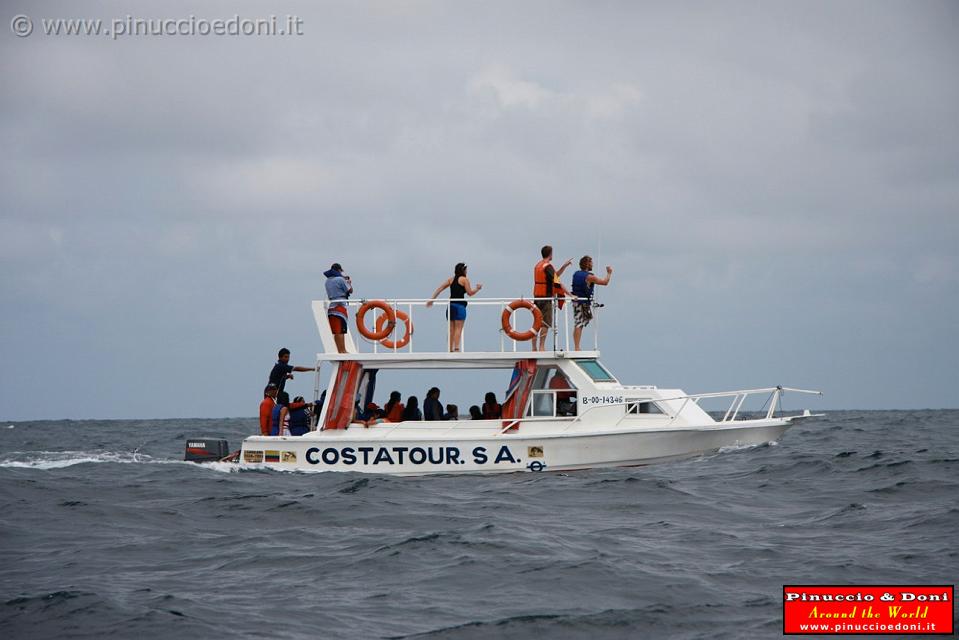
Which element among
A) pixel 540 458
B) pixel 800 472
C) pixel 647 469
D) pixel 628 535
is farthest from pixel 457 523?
pixel 800 472

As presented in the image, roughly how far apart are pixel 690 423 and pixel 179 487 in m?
8.01

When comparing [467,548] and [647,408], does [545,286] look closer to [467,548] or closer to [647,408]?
[647,408]

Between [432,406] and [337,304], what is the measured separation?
2327 millimetres

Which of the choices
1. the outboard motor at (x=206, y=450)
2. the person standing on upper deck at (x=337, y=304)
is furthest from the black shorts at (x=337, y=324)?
the outboard motor at (x=206, y=450)

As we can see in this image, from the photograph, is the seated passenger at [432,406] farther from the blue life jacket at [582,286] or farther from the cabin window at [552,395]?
the blue life jacket at [582,286]

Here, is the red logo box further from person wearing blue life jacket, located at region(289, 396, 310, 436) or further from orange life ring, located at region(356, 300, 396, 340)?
person wearing blue life jacket, located at region(289, 396, 310, 436)

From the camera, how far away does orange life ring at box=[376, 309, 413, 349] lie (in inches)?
720

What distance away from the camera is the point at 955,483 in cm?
1606

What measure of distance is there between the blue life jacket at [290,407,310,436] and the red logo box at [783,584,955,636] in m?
10.6

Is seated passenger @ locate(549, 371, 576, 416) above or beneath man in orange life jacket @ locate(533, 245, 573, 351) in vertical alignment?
beneath

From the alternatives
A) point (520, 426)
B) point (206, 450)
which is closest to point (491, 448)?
point (520, 426)

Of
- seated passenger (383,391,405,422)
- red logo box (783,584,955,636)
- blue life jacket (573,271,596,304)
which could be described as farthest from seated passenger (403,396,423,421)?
red logo box (783,584,955,636)

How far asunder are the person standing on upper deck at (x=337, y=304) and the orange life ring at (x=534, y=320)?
2730 mm

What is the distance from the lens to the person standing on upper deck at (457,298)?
1800 cm
